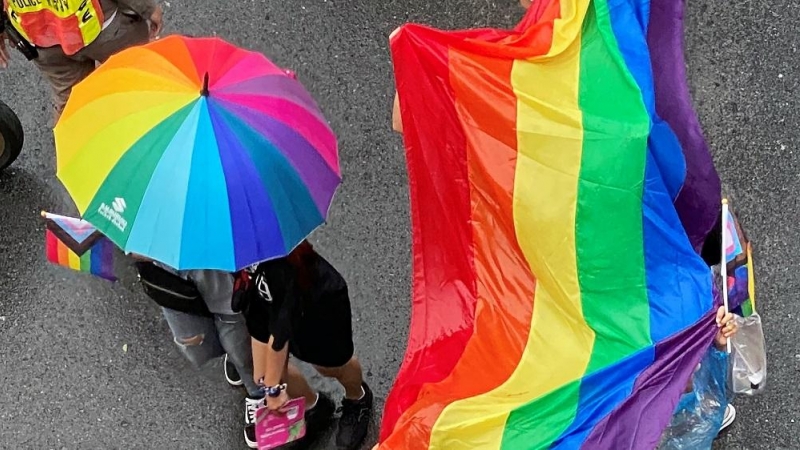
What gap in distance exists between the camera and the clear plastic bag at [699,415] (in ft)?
10.2

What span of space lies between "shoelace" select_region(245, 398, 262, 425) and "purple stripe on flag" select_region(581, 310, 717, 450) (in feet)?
4.41

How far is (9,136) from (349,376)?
5.93ft

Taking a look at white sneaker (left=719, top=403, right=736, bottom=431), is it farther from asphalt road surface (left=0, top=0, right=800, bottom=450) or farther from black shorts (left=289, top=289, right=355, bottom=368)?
black shorts (left=289, top=289, right=355, bottom=368)

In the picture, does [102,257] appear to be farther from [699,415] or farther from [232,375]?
[699,415]

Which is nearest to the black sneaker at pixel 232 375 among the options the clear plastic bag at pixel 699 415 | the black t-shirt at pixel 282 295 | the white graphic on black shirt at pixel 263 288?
the black t-shirt at pixel 282 295

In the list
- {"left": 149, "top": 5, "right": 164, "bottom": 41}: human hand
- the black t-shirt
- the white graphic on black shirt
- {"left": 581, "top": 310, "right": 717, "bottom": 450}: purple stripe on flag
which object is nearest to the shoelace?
the black t-shirt

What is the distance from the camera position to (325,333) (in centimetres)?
297

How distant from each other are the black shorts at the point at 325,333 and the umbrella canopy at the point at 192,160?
409 millimetres

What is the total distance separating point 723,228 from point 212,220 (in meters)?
1.45

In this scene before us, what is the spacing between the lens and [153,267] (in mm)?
2768

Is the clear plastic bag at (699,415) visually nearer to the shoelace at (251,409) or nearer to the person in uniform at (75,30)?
the shoelace at (251,409)

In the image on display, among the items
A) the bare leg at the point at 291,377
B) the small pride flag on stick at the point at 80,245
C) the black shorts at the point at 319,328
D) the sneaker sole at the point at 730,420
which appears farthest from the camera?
the sneaker sole at the point at 730,420

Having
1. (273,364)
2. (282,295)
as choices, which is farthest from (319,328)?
(282,295)

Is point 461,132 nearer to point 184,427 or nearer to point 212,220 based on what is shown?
point 212,220
